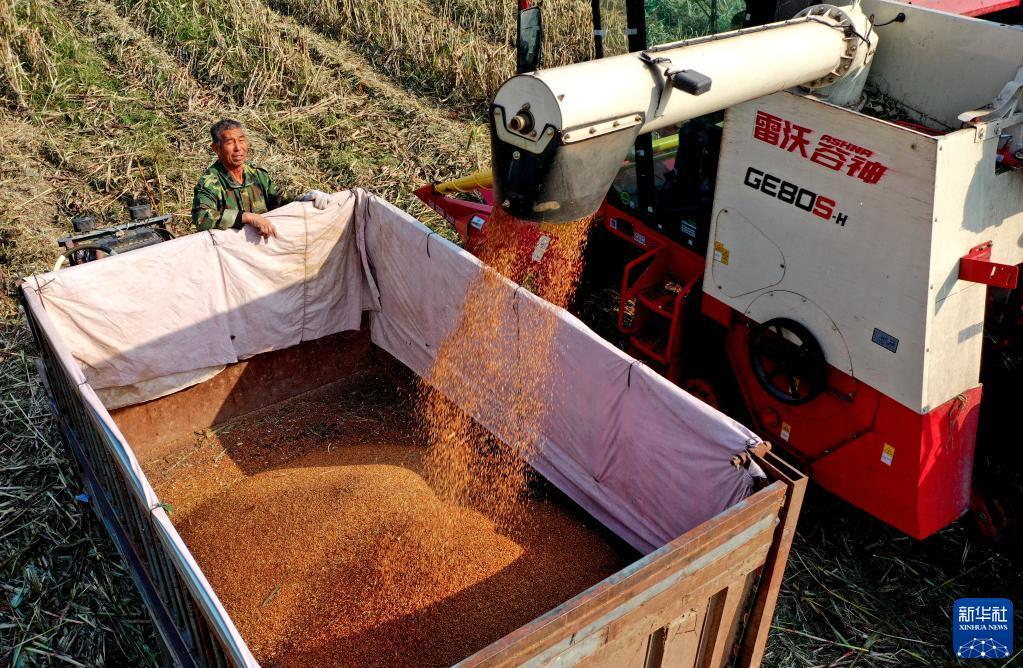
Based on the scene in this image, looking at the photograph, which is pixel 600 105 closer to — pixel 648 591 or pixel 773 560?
pixel 648 591

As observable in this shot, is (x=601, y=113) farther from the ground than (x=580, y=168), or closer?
farther from the ground

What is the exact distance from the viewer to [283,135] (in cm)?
968

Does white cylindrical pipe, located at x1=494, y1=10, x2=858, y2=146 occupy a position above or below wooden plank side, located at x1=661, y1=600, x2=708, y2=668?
above

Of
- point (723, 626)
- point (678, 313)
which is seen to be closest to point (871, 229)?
point (678, 313)

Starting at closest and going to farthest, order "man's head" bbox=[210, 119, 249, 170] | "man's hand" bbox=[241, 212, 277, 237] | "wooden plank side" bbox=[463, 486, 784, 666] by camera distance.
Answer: "wooden plank side" bbox=[463, 486, 784, 666] → "man's hand" bbox=[241, 212, 277, 237] → "man's head" bbox=[210, 119, 249, 170]

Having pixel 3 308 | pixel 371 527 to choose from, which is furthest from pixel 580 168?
pixel 3 308

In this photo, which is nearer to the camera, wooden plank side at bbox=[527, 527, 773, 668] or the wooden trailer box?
wooden plank side at bbox=[527, 527, 773, 668]

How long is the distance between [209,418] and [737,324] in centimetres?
357

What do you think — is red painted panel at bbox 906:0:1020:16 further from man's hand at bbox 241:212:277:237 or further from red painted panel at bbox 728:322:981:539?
man's hand at bbox 241:212:277:237

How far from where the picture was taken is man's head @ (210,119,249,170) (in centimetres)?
579

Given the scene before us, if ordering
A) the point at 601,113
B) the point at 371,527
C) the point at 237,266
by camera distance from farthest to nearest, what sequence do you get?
1. the point at 237,266
2. the point at 371,527
3. the point at 601,113

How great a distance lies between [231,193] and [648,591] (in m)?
4.17

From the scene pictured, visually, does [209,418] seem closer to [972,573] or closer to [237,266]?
[237,266]

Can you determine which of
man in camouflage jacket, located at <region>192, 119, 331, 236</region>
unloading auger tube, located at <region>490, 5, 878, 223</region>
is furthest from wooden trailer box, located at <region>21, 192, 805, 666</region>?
unloading auger tube, located at <region>490, 5, 878, 223</region>
